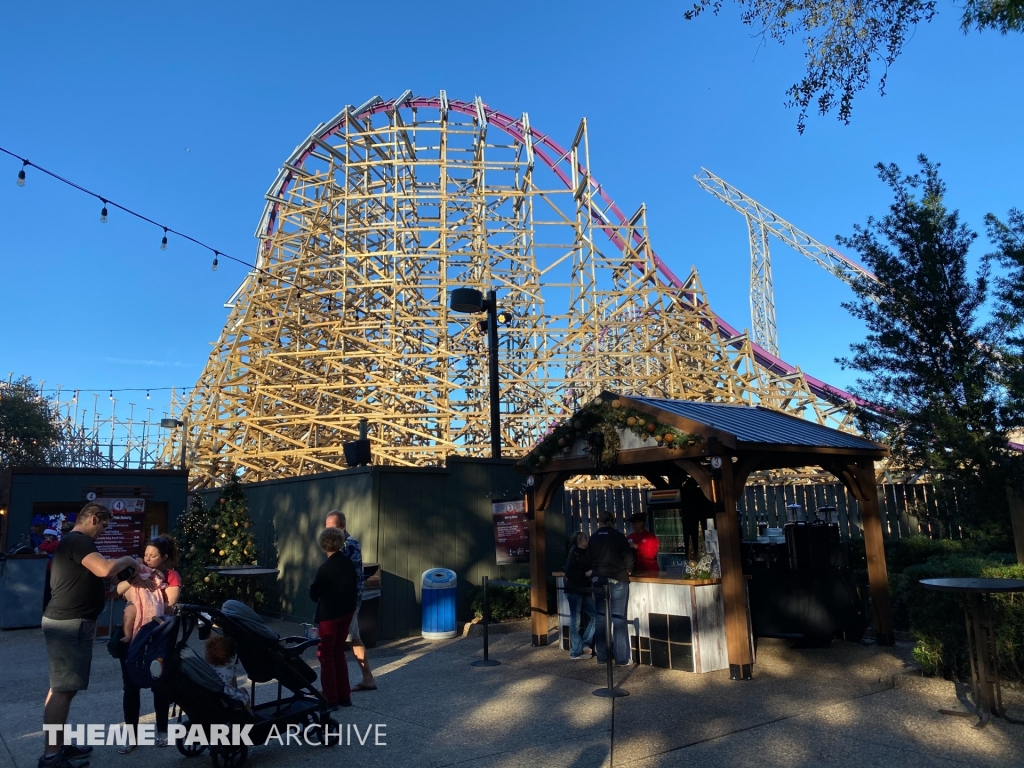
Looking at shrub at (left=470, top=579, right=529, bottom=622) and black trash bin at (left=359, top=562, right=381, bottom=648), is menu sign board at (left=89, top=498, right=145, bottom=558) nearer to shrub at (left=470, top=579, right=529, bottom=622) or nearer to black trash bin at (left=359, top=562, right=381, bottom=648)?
black trash bin at (left=359, top=562, right=381, bottom=648)

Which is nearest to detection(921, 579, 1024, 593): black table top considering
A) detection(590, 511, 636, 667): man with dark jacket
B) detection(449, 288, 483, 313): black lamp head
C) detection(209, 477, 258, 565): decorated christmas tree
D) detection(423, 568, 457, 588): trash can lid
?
detection(590, 511, 636, 667): man with dark jacket

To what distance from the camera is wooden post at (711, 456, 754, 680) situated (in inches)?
262

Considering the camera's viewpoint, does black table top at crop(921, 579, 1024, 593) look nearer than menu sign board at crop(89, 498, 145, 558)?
Yes

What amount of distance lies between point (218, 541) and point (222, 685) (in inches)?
306

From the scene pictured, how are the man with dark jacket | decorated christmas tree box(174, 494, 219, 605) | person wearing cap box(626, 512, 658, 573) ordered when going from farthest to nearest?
decorated christmas tree box(174, 494, 219, 605)
person wearing cap box(626, 512, 658, 573)
the man with dark jacket

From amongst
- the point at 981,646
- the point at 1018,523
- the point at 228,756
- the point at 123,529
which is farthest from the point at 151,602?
the point at 123,529

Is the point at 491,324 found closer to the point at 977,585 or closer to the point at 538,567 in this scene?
the point at 538,567

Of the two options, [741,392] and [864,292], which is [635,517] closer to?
[864,292]

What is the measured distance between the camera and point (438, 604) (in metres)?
9.67

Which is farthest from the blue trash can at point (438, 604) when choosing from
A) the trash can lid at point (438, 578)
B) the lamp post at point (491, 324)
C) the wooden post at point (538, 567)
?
the lamp post at point (491, 324)

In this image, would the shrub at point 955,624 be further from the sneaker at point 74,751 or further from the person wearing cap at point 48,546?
the person wearing cap at point 48,546

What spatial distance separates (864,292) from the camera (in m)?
11.0

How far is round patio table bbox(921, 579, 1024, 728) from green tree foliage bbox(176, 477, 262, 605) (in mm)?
Result: 9769

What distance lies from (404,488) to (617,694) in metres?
4.96
